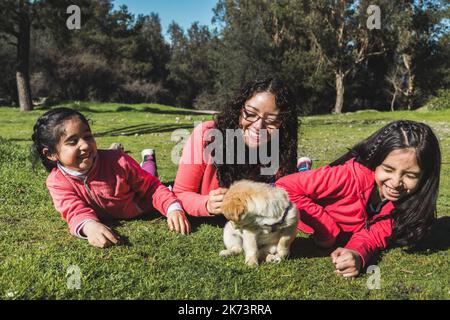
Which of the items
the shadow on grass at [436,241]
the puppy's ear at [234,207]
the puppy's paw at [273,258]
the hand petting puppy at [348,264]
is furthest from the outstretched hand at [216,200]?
the shadow on grass at [436,241]

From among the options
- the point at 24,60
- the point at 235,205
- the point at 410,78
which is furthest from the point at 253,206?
the point at 410,78

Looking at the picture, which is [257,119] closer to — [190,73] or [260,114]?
[260,114]

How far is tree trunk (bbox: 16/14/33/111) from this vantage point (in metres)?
26.7

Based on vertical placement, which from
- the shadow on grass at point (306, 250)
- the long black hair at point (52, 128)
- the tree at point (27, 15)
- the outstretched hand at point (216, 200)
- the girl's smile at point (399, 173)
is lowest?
the shadow on grass at point (306, 250)

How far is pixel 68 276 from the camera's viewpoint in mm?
3365

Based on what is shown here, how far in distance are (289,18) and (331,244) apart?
125ft

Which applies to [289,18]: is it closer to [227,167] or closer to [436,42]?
[436,42]

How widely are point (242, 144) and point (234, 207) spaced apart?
1.51 meters

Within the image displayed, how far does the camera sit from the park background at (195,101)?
11.4ft

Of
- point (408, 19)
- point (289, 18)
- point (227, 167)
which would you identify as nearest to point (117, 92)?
point (289, 18)

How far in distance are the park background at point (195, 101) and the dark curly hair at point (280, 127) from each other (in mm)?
649

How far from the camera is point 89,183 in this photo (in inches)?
185

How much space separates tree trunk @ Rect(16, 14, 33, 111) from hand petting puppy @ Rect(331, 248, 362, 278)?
26899mm

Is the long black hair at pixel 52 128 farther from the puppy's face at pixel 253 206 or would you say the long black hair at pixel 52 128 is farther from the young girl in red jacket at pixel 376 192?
the young girl in red jacket at pixel 376 192
